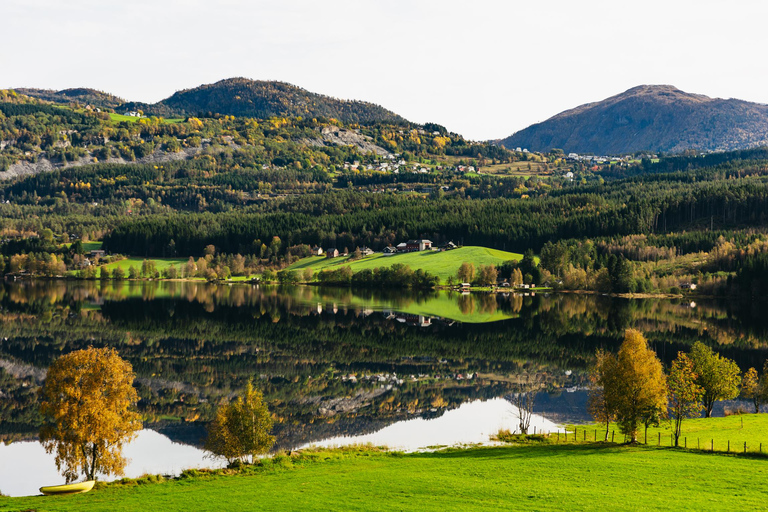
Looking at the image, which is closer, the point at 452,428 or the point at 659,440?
the point at 659,440

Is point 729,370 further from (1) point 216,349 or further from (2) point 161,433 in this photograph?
(1) point 216,349

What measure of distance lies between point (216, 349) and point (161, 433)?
3409 cm

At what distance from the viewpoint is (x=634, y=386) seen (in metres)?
Answer: 39.4

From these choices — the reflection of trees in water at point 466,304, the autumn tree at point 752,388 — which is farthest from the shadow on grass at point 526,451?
the reflection of trees in water at point 466,304

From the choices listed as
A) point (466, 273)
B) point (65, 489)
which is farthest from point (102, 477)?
point (466, 273)

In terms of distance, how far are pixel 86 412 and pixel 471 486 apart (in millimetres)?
18419

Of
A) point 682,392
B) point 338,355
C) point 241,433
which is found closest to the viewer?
point 241,433

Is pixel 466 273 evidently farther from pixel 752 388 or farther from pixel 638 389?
pixel 638 389

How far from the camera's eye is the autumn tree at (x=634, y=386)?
39.2m

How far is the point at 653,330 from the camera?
92.6m

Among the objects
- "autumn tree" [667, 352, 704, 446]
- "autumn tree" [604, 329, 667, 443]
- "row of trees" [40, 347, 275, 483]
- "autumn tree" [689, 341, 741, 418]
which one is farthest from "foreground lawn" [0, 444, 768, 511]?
"autumn tree" [689, 341, 741, 418]

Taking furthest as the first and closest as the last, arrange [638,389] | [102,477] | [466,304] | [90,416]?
[466,304]
[638,389]
[102,477]
[90,416]

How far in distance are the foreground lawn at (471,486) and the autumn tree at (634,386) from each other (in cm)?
252

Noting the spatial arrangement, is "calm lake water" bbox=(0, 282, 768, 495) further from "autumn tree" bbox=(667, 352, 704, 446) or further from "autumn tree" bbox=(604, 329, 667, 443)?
"autumn tree" bbox=(667, 352, 704, 446)
